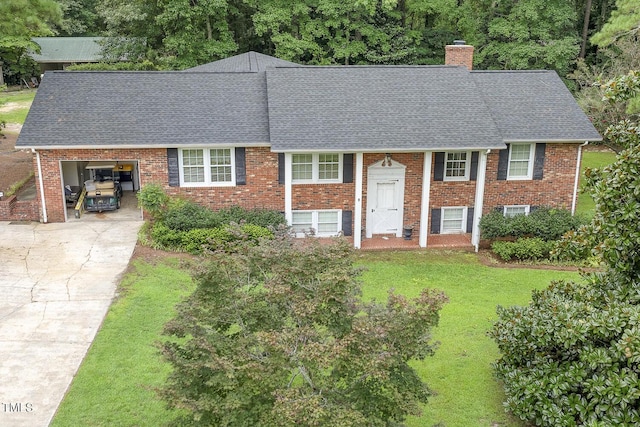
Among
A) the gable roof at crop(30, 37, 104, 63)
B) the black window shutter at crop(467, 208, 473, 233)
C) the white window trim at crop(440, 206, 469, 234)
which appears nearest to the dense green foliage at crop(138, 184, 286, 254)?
the white window trim at crop(440, 206, 469, 234)

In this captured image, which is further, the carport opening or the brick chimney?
the brick chimney

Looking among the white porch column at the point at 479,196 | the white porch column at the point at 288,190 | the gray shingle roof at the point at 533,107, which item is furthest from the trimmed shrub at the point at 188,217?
the gray shingle roof at the point at 533,107

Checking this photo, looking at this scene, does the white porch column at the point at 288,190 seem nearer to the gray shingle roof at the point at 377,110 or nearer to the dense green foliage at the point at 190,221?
the dense green foliage at the point at 190,221

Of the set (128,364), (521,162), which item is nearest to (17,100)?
(521,162)

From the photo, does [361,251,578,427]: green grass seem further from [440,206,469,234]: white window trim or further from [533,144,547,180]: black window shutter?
[533,144,547,180]: black window shutter

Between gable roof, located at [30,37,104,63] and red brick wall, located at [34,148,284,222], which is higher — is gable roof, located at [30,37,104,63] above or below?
above

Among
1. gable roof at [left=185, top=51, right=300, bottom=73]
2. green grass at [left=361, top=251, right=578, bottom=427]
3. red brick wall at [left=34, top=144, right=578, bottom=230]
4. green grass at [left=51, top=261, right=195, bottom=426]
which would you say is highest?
gable roof at [left=185, top=51, right=300, bottom=73]

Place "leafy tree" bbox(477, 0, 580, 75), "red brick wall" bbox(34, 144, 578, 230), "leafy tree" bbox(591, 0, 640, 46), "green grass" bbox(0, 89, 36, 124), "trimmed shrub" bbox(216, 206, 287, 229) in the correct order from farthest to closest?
"green grass" bbox(0, 89, 36, 124)
"leafy tree" bbox(477, 0, 580, 75)
"leafy tree" bbox(591, 0, 640, 46)
"red brick wall" bbox(34, 144, 578, 230)
"trimmed shrub" bbox(216, 206, 287, 229)

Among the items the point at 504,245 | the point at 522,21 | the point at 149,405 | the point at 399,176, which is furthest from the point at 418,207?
→ the point at 522,21
